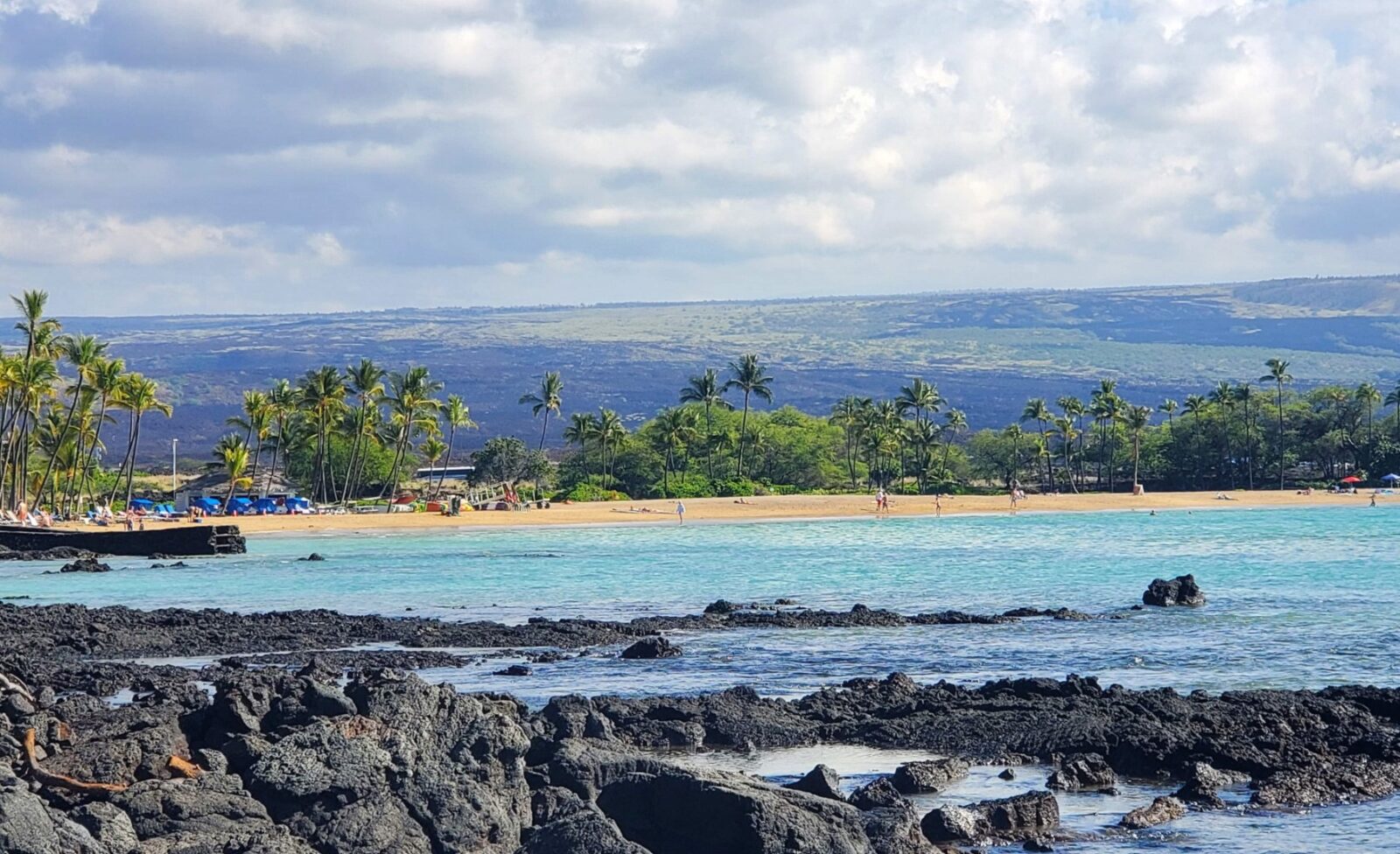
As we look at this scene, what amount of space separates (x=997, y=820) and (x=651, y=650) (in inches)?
511

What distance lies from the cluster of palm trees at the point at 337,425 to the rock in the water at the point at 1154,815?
8038cm

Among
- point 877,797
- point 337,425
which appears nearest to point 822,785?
point 877,797

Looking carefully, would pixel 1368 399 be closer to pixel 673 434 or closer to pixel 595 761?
pixel 673 434

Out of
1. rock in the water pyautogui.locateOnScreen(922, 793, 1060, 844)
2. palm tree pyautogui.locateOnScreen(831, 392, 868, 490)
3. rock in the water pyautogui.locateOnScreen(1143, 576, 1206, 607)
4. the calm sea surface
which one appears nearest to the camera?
rock in the water pyautogui.locateOnScreen(922, 793, 1060, 844)

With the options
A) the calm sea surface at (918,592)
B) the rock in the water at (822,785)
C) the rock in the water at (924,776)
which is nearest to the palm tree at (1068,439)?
the calm sea surface at (918,592)

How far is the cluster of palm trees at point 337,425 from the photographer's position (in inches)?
3723

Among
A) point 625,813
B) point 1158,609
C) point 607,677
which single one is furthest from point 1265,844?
point 1158,609

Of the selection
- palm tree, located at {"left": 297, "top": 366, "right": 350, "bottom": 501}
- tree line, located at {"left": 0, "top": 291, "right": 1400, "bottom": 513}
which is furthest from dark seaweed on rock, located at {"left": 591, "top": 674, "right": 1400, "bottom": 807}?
tree line, located at {"left": 0, "top": 291, "right": 1400, "bottom": 513}

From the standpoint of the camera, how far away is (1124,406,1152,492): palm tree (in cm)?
11994

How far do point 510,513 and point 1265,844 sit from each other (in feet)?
248

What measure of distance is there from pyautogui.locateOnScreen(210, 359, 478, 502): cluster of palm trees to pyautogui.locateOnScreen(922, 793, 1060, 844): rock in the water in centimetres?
8040

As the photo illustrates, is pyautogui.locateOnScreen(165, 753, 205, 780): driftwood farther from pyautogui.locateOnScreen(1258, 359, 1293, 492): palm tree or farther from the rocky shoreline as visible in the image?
pyautogui.locateOnScreen(1258, 359, 1293, 492): palm tree

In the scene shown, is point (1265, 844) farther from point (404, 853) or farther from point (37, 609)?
point (37, 609)

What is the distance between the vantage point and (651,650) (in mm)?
27281
